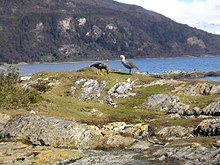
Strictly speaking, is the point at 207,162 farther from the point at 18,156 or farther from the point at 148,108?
the point at 148,108

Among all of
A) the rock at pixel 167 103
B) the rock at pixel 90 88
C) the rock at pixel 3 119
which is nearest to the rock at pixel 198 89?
the rock at pixel 167 103

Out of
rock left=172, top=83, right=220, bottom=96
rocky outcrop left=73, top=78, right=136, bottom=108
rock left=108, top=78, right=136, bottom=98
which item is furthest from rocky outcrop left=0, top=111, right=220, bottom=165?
rock left=172, top=83, right=220, bottom=96

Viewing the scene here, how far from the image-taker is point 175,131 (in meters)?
26.3

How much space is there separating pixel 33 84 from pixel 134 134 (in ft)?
64.0

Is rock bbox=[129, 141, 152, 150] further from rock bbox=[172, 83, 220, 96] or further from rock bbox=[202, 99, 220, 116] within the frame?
rock bbox=[172, 83, 220, 96]

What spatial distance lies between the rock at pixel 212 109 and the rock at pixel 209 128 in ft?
25.4

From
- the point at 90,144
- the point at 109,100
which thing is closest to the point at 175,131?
the point at 90,144

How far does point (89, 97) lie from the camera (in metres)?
39.2

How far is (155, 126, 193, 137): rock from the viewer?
2587 centimetres

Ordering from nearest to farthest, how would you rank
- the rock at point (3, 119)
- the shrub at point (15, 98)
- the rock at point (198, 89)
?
the rock at point (3, 119)
the shrub at point (15, 98)
the rock at point (198, 89)

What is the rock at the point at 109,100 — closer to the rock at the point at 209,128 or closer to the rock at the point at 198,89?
the rock at the point at 198,89

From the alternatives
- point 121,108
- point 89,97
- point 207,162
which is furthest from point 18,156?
point 89,97

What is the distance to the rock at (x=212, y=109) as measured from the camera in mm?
32875

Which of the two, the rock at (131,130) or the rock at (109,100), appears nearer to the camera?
the rock at (131,130)
